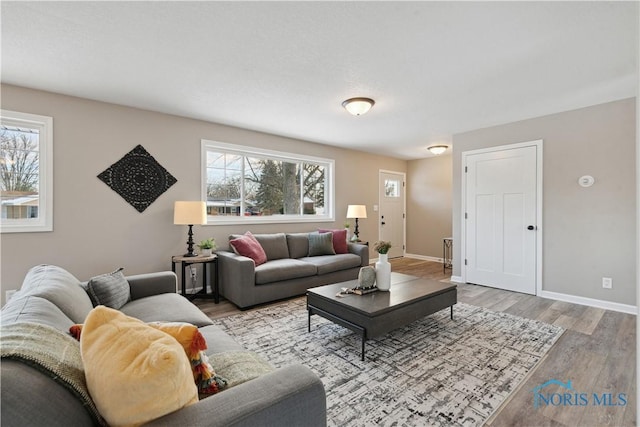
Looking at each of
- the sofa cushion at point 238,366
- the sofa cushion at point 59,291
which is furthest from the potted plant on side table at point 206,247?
the sofa cushion at point 238,366

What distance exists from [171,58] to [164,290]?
2004 mm

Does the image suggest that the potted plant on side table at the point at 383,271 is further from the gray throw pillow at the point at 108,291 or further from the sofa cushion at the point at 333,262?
the gray throw pillow at the point at 108,291

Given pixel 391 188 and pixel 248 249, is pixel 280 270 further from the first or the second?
pixel 391 188

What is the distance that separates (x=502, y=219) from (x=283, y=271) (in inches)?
128

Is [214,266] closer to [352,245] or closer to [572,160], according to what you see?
[352,245]

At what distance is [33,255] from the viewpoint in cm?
304

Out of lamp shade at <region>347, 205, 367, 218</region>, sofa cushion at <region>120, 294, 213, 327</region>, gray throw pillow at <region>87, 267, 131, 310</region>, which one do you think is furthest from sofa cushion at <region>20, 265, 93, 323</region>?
lamp shade at <region>347, 205, 367, 218</region>

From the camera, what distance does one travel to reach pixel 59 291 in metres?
1.56

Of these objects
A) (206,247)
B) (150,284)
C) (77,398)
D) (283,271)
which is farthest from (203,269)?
(77,398)

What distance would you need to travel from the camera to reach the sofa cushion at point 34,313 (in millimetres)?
1061

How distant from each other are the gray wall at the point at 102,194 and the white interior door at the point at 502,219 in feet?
12.3

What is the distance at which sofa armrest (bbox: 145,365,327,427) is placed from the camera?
844 mm

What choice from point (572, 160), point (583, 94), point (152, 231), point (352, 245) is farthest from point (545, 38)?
point (152, 231)

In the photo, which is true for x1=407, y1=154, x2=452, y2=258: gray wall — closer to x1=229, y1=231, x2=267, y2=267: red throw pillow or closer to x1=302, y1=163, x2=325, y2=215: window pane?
x1=302, y1=163, x2=325, y2=215: window pane
